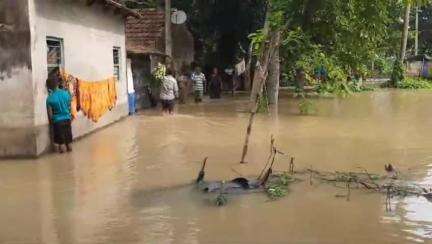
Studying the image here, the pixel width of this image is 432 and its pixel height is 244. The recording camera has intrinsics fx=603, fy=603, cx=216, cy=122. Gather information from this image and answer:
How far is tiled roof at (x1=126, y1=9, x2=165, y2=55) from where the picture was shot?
1022 inches

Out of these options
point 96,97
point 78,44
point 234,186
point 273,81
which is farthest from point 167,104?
point 234,186

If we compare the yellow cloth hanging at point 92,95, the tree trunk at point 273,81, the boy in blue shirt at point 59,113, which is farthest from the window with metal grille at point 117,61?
the boy in blue shirt at point 59,113

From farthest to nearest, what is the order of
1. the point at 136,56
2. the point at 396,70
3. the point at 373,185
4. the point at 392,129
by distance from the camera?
the point at 396,70 < the point at 136,56 < the point at 392,129 < the point at 373,185

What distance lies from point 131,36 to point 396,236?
69.1ft

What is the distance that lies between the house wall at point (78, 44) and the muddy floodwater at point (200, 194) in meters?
0.72

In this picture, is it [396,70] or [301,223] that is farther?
[396,70]

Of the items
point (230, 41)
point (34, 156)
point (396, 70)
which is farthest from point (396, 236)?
point (396, 70)

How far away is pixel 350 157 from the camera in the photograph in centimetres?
1129

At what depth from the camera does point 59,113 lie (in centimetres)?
1189

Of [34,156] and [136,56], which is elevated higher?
[136,56]

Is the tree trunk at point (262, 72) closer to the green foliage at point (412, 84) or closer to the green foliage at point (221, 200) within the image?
the green foliage at point (221, 200)

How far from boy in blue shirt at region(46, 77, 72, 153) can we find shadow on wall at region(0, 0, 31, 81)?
2.65 feet

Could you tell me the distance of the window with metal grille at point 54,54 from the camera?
41.5 ft

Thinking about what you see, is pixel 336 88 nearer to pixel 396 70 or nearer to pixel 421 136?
pixel 421 136
